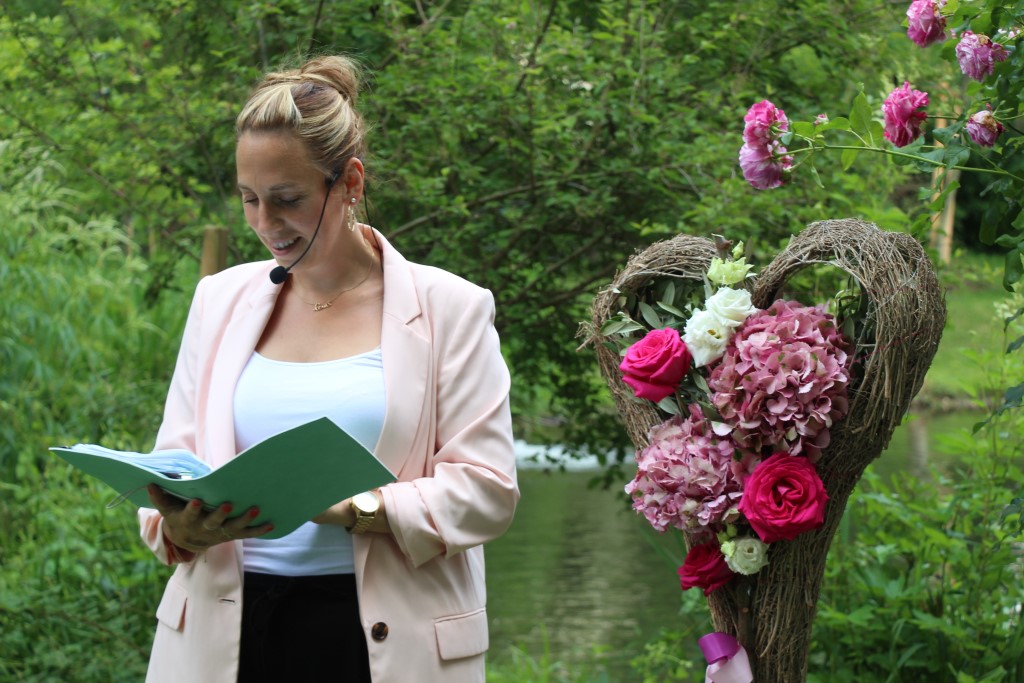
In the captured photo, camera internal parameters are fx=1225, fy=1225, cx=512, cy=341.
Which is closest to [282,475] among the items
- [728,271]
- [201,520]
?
[201,520]

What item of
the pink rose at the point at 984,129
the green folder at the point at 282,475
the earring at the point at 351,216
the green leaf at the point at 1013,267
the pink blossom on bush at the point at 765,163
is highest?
the pink rose at the point at 984,129

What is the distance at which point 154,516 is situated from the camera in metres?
2.12

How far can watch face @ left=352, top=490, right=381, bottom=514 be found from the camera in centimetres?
201

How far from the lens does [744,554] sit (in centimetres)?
209

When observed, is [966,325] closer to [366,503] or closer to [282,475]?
[366,503]

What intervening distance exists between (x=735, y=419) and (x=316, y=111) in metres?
0.91

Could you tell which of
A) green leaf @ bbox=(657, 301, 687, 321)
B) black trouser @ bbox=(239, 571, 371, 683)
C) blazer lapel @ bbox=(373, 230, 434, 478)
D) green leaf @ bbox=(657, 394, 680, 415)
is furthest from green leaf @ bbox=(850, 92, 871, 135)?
black trouser @ bbox=(239, 571, 371, 683)

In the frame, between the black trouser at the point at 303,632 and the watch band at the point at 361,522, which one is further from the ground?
the watch band at the point at 361,522

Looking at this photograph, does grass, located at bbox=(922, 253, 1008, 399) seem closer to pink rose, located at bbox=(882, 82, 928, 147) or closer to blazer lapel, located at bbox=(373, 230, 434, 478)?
pink rose, located at bbox=(882, 82, 928, 147)

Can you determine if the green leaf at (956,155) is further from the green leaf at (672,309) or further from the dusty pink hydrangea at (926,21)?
the green leaf at (672,309)

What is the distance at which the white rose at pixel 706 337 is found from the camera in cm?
212

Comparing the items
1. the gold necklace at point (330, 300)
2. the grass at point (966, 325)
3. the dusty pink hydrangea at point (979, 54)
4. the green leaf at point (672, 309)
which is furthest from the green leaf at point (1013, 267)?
the gold necklace at point (330, 300)

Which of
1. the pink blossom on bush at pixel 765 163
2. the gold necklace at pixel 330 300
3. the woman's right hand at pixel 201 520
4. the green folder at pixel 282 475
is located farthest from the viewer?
the pink blossom on bush at pixel 765 163

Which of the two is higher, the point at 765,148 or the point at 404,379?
the point at 765,148
